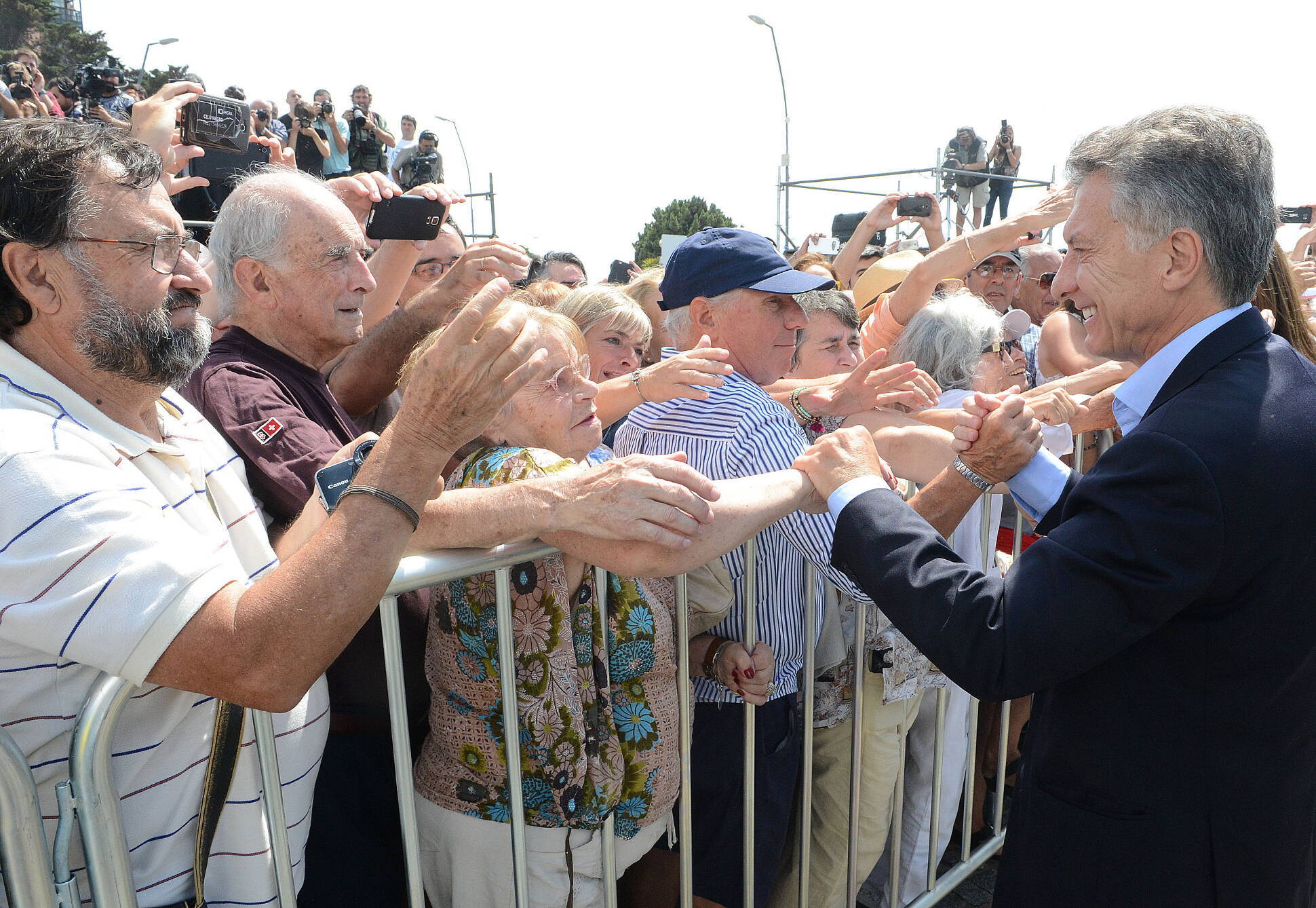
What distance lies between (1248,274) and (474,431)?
1425 millimetres

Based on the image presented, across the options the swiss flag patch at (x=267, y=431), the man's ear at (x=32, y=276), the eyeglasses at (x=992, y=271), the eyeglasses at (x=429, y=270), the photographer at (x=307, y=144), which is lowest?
the swiss flag patch at (x=267, y=431)

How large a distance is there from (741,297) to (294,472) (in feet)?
4.64

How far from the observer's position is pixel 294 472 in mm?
2020

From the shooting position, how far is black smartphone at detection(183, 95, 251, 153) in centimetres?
368

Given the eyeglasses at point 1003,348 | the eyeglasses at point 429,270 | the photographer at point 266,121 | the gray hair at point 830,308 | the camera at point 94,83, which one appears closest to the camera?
the eyeglasses at point 1003,348

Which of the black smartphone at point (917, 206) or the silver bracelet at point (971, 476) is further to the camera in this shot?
the black smartphone at point (917, 206)

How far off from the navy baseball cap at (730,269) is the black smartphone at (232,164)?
5.28 feet

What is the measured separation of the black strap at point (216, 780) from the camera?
4.92ft

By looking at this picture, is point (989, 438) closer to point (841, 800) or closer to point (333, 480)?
point (841, 800)

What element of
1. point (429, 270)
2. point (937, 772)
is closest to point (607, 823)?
point (937, 772)

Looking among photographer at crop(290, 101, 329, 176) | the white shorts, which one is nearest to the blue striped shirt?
photographer at crop(290, 101, 329, 176)

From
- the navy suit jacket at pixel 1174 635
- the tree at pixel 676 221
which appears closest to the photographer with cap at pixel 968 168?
the navy suit jacket at pixel 1174 635

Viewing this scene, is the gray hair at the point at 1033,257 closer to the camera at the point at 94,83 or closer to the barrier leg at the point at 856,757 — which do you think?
the barrier leg at the point at 856,757

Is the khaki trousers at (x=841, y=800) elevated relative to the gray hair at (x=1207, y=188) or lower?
lower
